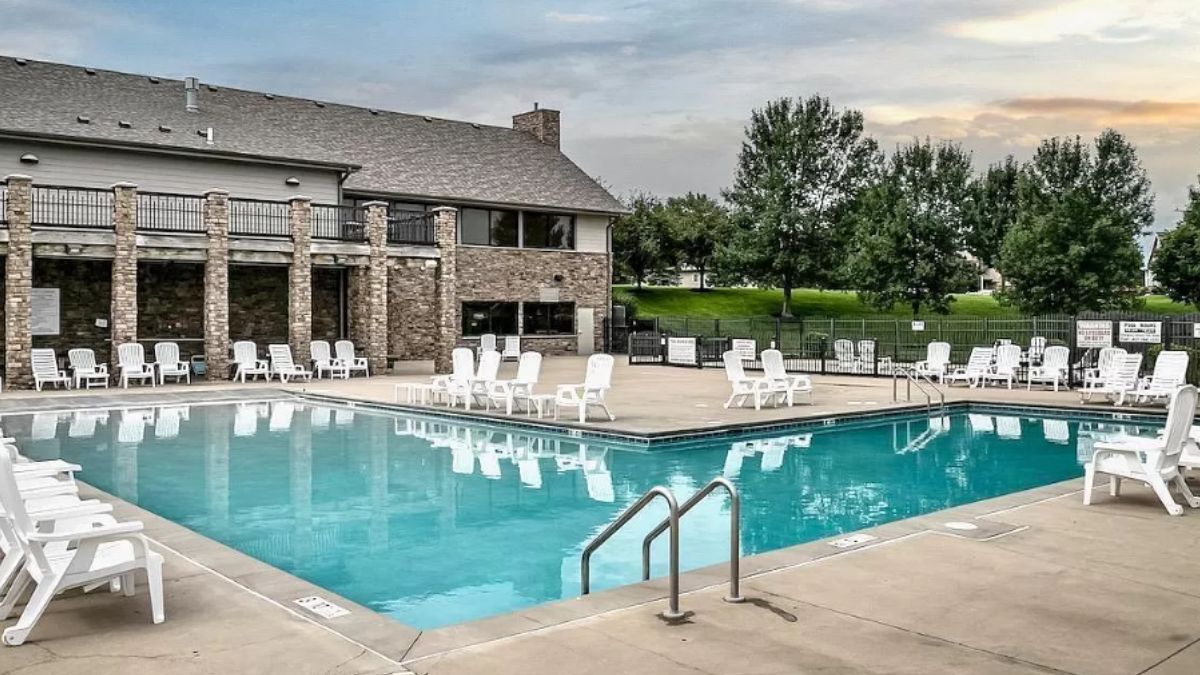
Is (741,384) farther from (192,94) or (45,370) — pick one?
(192,94)

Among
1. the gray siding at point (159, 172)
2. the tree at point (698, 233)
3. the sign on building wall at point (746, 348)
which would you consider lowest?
the sign on building wall at point (746, 348)

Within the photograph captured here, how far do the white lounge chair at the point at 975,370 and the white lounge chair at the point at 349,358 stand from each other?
546 inches

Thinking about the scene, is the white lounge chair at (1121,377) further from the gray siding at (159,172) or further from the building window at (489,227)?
the gray siding at (159,172)

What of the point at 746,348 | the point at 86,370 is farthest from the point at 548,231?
the point at 86,370

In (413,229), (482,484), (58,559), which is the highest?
(413,229)

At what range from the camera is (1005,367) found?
839 inches

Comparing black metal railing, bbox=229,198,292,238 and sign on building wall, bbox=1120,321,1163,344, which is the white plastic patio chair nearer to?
black metal railing, bbox=229,198,292,238

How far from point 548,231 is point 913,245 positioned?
54.7 ft

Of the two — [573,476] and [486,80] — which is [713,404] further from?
[486,80]

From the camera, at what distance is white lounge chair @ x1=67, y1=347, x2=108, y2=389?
21.2 meters

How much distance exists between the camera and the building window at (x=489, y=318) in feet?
103

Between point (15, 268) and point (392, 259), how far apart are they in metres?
9.07

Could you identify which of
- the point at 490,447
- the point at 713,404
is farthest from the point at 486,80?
the point at 490,447

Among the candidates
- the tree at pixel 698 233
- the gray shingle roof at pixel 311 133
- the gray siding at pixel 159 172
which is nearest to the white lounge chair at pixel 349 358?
the gray siding at pixel 159 172
